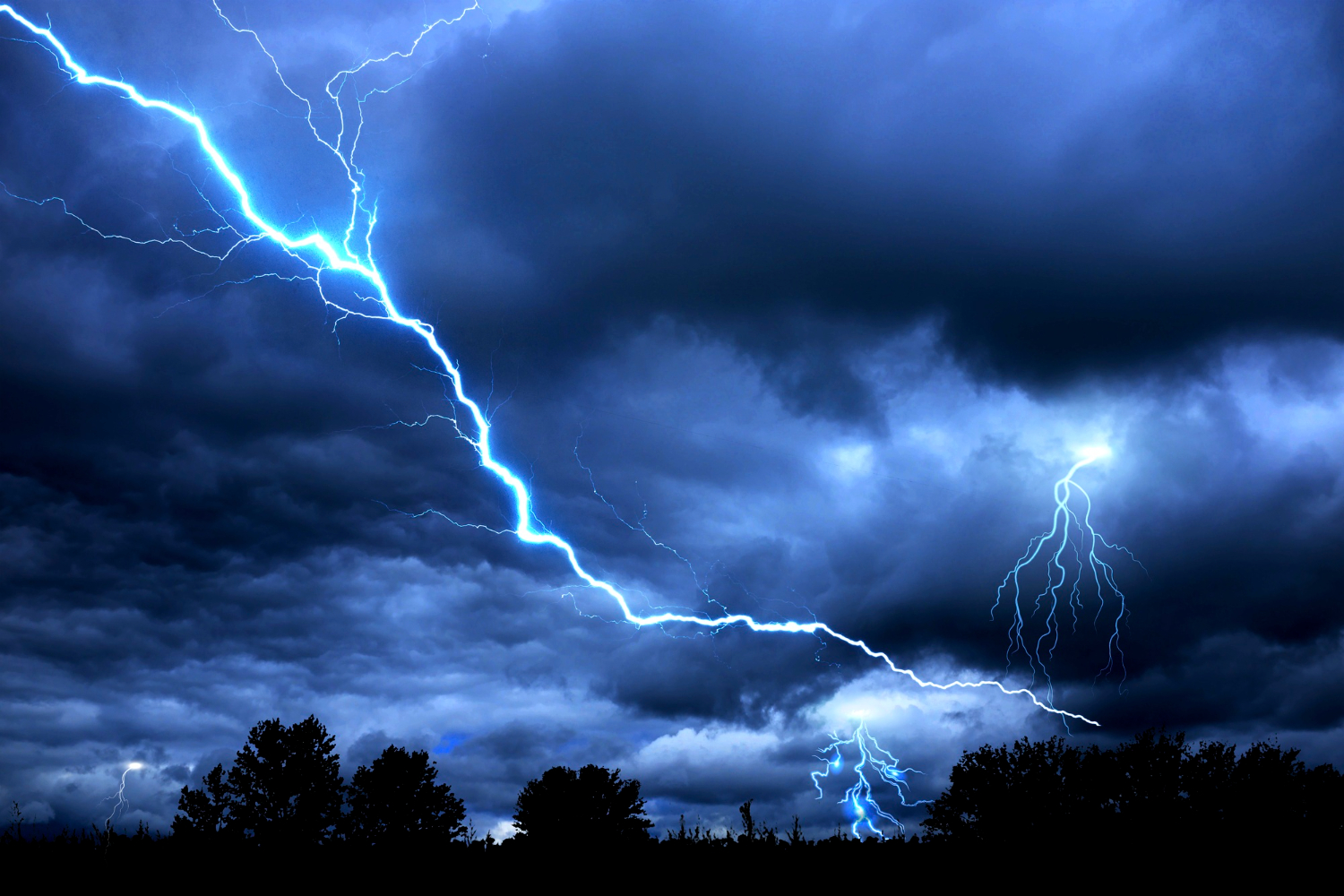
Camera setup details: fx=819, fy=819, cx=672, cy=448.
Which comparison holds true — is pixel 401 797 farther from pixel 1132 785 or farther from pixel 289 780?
pixel 1132 785

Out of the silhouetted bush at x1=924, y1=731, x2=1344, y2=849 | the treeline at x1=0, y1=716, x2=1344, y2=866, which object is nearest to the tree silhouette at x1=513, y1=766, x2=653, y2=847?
the treeline at x1=0, y1=716, x2=1344, y2=866

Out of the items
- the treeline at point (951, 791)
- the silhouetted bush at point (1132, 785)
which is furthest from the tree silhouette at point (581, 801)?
the silhouetted bush at point (1132, 785)

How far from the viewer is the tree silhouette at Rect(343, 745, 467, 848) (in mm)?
31641

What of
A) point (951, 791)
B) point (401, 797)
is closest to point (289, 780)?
point (401, 797)

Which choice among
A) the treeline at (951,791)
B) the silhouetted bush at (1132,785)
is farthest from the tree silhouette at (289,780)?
the silhouetted bush at (1132,785)

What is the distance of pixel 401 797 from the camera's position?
32156 mm

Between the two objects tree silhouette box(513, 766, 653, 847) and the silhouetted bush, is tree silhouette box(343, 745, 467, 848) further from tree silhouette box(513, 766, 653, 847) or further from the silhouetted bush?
the silhouetted bush

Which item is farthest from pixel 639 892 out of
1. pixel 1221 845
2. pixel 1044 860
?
pixel 1221 845

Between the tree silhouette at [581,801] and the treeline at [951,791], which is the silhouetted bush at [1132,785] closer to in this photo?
the treeline at [951,791]

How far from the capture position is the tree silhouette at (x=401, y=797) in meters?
31.6

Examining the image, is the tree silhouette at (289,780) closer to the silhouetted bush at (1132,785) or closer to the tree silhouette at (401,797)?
the tree silhouette at (401,797)

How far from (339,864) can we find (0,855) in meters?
2.76

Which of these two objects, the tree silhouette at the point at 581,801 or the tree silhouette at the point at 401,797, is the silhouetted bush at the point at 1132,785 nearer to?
the tree silhouette at the point at 581,801

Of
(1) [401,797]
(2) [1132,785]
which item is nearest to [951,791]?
(2) [1132,785]
